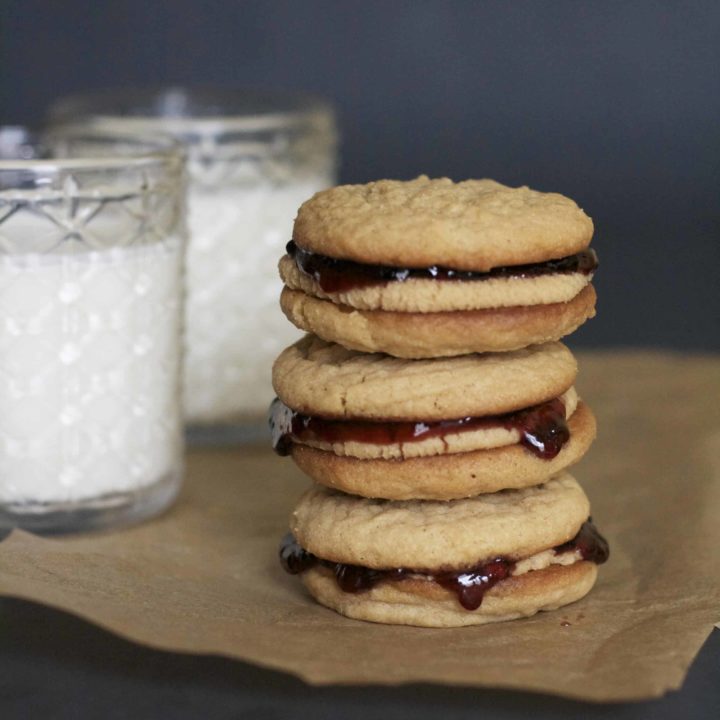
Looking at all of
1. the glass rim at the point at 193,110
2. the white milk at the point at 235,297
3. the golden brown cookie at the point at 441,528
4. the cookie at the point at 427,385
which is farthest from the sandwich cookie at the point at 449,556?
the glass rim at the point at 193,110

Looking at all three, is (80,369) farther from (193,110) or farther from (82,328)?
(193,110)

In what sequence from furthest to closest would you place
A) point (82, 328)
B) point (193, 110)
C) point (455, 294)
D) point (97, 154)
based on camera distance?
point (193, 110), point (97, 154), point (82, 328), point (455, 294)

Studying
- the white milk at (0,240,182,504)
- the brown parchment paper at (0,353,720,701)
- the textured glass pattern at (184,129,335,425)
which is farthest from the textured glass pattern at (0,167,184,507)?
the textured glass pattern at (184,129,335,425)

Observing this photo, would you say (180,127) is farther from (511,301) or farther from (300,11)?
(300,11)

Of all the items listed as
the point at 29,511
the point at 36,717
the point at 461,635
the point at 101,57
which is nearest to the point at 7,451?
the point at 29,511

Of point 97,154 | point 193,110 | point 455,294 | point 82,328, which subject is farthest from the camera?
point 193,110

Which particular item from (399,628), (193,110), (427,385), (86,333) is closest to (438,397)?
(427,385)

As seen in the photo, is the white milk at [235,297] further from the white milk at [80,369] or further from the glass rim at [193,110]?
the white milk at [80,369]
